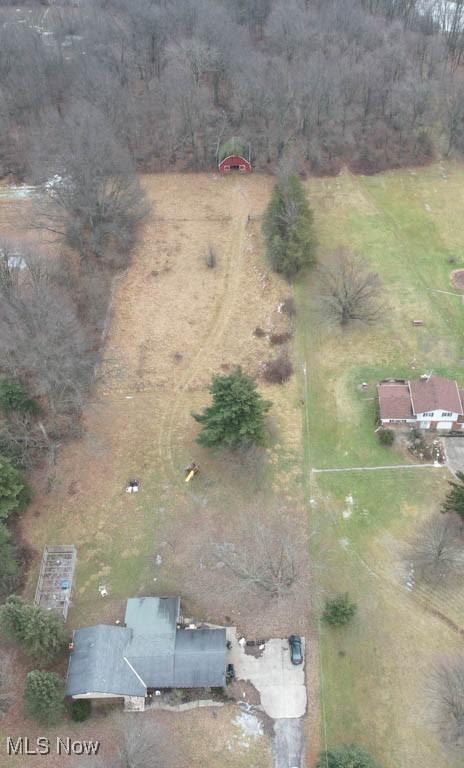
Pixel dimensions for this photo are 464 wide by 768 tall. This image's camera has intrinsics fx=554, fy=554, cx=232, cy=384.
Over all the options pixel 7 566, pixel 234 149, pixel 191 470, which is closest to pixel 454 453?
pixel 191 470

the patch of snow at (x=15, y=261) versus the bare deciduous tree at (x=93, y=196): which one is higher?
the bare deciduous tree at (x=93, y=196)

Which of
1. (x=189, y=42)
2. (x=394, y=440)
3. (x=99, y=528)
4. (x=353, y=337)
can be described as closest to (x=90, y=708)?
(x=99, y=528)

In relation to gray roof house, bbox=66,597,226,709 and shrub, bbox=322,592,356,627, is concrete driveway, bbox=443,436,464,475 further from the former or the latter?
gray roof house, bbox=66,597,226,709

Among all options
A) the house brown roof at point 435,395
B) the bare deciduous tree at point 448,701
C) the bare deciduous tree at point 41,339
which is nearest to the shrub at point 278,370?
the house brown roof at point 435,395

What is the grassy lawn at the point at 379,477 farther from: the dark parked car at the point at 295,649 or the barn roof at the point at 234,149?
the barn roof at the point at 234,149

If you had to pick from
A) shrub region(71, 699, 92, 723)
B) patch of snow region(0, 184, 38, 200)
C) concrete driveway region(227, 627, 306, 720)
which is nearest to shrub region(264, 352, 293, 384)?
concrete driveway region(227, 627, 306, 720)

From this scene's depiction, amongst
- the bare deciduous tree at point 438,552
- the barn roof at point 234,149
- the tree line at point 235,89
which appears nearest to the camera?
the bare deciduous tree at point 438,552
